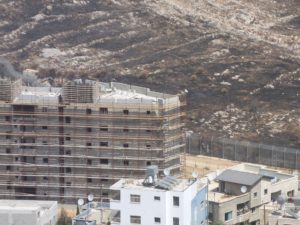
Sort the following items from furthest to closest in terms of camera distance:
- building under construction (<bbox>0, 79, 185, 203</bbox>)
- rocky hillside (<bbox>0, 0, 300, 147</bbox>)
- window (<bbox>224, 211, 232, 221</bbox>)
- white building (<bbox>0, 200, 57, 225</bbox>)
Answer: rocky hillside (<bbox>0, 0, 300, 147</bbox>) → building under construction (<bbox>0, 79, 185, 203</bbox>) → window (<bbox>224, 211, 232, 221</bbox>) → white building (<bbox>0, 200, 57, 225</bbox>)

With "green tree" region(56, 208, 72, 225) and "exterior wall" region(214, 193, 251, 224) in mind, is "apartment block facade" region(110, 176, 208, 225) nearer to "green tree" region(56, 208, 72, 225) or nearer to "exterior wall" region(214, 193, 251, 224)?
"exterior wall" region(214, 193, 251, 224)

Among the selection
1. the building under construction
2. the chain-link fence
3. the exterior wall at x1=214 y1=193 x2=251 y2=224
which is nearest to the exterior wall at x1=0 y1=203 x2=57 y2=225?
the building under construction

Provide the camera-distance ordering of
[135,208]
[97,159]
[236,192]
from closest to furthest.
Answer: [135,208], [236,192], [97,159]

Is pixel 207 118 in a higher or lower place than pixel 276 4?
lower

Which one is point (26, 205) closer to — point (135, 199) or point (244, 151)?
point (135, 199)

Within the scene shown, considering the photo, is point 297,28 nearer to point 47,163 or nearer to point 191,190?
point 47,163

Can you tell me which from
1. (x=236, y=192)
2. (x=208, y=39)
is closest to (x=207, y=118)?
(x=208, y=39)
